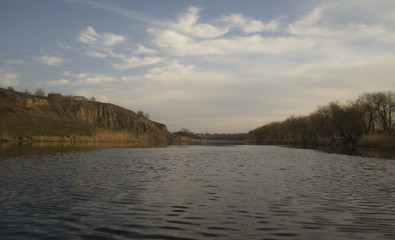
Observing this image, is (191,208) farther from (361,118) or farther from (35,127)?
(35,127)

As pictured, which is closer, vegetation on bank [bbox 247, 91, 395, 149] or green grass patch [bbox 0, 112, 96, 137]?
vegetation on bank [bbox 247, 91, 395, 149]

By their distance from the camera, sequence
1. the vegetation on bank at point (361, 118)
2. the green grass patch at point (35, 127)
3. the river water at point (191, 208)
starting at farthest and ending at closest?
the green grass patch at point (35, 127)
the vegetation on bank at point (361, 118)
the river water at point (191, 208)

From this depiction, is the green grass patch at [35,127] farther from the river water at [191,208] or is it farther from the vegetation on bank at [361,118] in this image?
the vegetation on bank at [361,118]

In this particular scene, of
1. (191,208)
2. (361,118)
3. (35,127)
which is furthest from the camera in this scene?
(35,127)

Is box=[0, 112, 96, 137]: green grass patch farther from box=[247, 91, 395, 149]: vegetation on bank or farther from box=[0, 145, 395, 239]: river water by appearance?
box=[247, 91, 395, 149]: vegetation on bank

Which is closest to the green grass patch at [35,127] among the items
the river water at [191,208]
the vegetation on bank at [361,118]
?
the river water at [191,208]

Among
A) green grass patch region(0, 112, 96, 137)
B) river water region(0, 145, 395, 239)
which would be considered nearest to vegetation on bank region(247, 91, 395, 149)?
river water region(0, 145, 395, 239)

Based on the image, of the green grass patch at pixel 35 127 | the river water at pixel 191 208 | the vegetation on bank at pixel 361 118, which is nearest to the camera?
the river water at pixel 191 208

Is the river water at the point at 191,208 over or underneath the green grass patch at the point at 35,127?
underneath

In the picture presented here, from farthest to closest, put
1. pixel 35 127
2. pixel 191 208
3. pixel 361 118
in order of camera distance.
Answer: pixel 35 127
pixel 361 118
pixel 191 208

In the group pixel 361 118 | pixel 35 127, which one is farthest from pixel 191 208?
pixel 35 127

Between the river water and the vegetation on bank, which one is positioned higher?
the vegetation on bank

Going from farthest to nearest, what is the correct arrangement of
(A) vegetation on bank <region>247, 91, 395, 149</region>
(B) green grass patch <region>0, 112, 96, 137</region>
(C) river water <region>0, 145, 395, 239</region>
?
(B) green grass patch <region>0, 112, 96, 137</region> → (A) vegetation on bank <region>247, 91, 395, 149</region> → (C) river water <region>0, 145, 395, 239</region>

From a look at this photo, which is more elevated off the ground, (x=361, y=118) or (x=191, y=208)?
(x=361, y=118)
